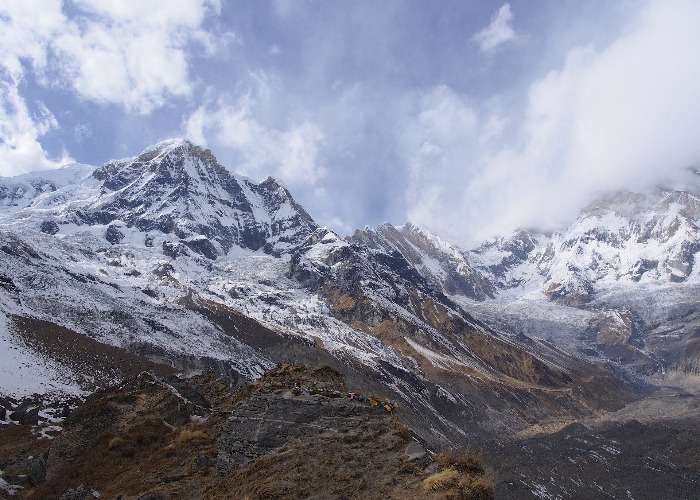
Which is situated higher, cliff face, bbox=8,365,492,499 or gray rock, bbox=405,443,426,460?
cliff face, bbox=8,365,492,499

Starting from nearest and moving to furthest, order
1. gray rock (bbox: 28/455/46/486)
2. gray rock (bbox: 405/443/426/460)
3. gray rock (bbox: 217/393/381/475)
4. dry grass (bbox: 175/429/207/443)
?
gray rock (bbox: 405/443/426/460) < gray rock (bbox: 217/393/381/475) < dry grass (bbox: 175/429/207/443) < gray rock (bbox: 28/455/46/486)

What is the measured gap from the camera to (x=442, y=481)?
14.0 metres

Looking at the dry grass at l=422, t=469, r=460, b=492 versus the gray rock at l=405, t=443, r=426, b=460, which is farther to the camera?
the gray rock at l=405, t=443, r=426, b=460

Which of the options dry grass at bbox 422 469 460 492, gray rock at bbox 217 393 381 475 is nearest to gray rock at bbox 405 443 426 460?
dry grass at bbox 422 469 460 492

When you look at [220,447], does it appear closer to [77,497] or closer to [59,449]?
[77,497]

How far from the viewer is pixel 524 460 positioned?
441 ft

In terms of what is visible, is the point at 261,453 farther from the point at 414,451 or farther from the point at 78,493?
the point at 78,493

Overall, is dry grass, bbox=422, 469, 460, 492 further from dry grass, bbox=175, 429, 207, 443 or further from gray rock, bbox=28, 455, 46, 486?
gray rock, bbox=28, 455, 46, 486

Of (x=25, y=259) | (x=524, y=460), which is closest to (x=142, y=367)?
Result: (x=25, y=259)

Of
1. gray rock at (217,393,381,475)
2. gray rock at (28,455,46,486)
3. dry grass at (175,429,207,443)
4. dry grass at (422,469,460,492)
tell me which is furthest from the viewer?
gray rock at (28,455,46,486)

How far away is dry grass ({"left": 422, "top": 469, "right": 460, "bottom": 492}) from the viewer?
13.8 metres

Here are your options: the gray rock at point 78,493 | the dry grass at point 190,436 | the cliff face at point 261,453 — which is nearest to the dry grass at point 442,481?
the cliff face at point 261,453

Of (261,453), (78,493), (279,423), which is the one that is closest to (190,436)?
(78,493)

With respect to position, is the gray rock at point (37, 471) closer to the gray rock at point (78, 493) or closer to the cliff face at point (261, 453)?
the cliff face at point (261, 453)
